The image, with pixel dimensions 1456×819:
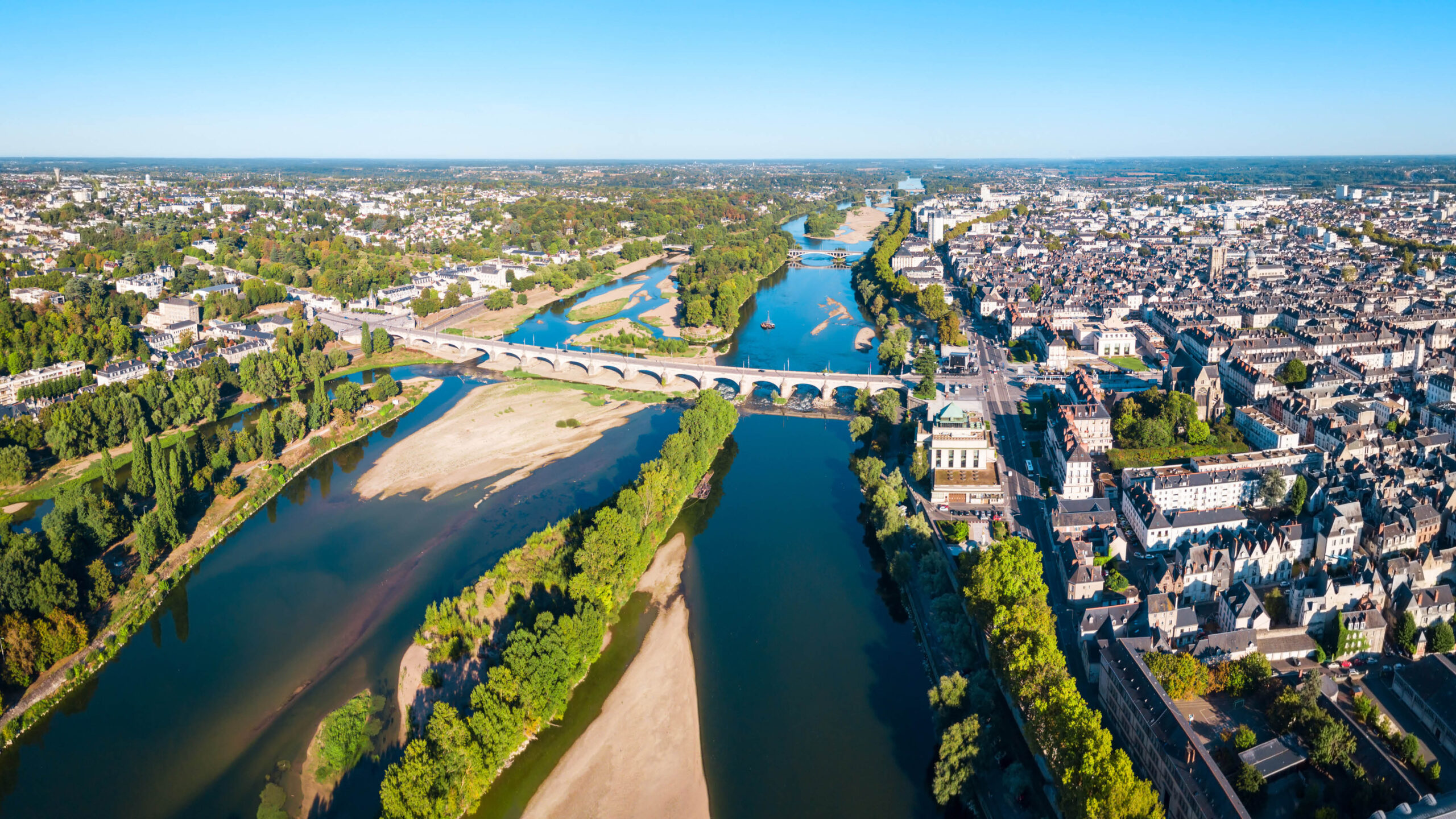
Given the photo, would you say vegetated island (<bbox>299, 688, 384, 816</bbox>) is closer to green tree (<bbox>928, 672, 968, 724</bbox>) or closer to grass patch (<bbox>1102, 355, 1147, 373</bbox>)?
green tree (<bbox>928, 672, 968, 724</bbox>)

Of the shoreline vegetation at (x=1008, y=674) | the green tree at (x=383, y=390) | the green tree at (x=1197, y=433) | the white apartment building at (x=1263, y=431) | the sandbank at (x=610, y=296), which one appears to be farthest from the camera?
the sandbank at (x=610, y=296)

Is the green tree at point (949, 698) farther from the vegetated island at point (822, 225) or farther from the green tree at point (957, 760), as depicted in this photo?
the vegetated island at point (822, 225)

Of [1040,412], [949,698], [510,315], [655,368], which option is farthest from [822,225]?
[949,698]

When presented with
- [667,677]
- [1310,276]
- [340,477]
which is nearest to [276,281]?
[340,477]

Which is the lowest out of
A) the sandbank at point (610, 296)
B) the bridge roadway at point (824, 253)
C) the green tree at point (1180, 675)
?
the green tree at point (1180, 675)

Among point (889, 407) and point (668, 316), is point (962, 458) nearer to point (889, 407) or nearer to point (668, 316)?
point (889, 407)

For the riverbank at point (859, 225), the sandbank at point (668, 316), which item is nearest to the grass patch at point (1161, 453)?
the sandbank at point (668, 316)

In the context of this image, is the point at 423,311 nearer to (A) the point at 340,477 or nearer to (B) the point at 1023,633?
(A) the point at 340,477
